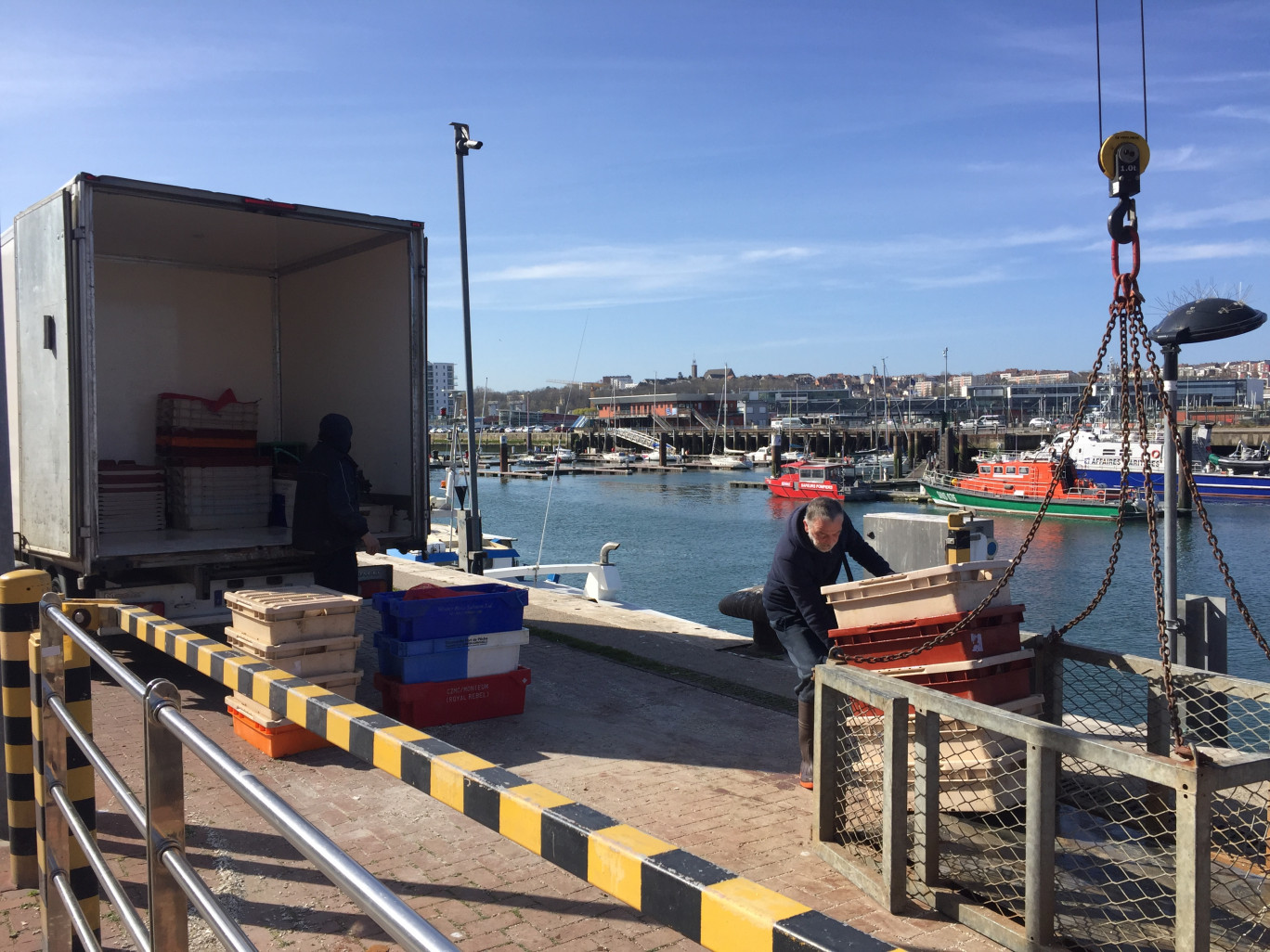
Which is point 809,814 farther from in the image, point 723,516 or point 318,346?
point 723,516

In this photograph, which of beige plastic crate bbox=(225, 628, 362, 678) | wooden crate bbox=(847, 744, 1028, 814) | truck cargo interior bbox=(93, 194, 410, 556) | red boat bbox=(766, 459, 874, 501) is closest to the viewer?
wooden crate bbox=(847, 744, 1028, 814)

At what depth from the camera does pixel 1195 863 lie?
3.22m

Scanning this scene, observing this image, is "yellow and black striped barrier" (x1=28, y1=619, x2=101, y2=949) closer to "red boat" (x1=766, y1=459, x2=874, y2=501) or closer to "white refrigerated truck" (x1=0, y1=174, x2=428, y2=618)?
"white refrigerated truck" (x1=0, y1=174, x2=428, y2=618)

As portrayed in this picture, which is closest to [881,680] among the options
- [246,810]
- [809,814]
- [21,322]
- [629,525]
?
[809,814]

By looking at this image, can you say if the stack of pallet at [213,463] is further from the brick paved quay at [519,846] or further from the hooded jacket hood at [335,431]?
the hooded jacket hood at [335,431]

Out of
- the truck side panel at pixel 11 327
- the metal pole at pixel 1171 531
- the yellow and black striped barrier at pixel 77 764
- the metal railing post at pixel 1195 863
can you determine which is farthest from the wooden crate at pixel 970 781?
the truck side panel at pixel 11 327

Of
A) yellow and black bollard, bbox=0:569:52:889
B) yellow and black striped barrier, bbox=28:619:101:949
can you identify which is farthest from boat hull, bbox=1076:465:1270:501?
yellow and black striped barrier, bbox=28:619:101:949

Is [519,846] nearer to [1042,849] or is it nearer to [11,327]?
[1042,849]

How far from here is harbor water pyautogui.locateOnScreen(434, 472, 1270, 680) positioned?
23.3 metres

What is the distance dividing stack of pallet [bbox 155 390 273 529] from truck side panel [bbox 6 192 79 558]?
1.65 m

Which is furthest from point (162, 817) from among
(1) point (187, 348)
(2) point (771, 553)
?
(2) point (771, 553)

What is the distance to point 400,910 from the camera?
4.65ft

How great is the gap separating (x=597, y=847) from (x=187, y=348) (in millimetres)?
9902

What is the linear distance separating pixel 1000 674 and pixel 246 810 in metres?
3.81
